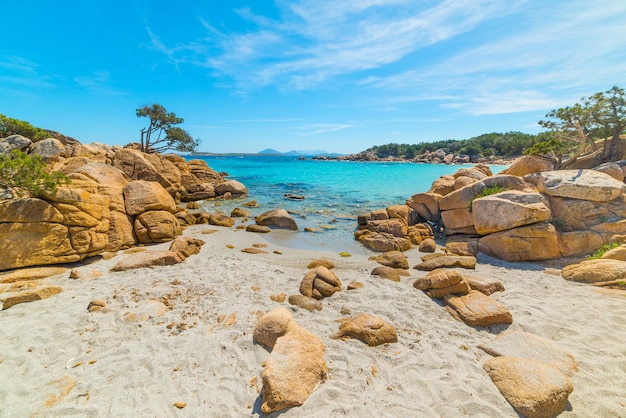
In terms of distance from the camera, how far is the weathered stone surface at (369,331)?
4.99m

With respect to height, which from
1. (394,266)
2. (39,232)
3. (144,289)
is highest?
(39,232)

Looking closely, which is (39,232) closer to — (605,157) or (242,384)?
(242,384)

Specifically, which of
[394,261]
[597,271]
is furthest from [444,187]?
[597,271]

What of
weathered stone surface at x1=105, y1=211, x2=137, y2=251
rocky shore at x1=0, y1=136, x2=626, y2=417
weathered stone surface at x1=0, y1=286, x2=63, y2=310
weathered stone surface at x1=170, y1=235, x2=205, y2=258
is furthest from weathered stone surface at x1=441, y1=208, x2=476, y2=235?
weathered stone surface at x1=0, y1=286, x2=63, y2=310

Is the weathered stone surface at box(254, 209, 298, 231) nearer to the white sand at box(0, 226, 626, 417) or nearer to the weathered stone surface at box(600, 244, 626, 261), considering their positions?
the white sand at box(0, 226, 626, 417)

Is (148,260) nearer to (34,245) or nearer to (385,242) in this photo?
(34,245)

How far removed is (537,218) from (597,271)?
2.50 meters

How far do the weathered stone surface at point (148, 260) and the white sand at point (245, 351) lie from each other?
1.39 feet

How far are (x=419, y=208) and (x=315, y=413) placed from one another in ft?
43.6

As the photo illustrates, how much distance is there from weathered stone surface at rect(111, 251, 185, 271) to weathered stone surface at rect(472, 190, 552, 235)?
37.8 feet

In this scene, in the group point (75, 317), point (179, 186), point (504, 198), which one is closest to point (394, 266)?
point (504, 198)

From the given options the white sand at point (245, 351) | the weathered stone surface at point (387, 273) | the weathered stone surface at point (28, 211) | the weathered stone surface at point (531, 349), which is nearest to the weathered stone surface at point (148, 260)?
the white sand at point (245, 351)

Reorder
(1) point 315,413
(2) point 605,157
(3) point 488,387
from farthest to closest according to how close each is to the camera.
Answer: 1. (2) point 605,157
2. (3) point 488,387
3. (1) point 315,413

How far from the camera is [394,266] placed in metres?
9.30
